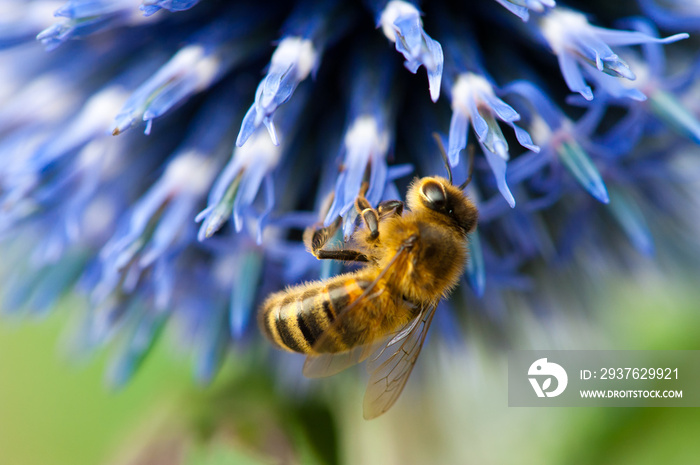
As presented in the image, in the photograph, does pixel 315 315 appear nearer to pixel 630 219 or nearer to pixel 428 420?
pixel 630 219

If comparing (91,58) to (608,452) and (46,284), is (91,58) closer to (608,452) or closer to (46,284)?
(46,284)

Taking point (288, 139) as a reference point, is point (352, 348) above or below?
below

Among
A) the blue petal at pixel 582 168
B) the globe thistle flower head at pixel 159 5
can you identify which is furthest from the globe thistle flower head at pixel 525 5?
the globe thistle flower head at pixel 159 5

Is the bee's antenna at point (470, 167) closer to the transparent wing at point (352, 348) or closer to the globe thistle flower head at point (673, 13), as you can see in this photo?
the transparent wing at point (352, 348)

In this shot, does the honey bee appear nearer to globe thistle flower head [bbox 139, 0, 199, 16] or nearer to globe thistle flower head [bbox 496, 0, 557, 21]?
globe thistle flower head [bbox 496, 0, 557, 21]

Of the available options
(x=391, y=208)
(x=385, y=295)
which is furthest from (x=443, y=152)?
(x=385, y=295)

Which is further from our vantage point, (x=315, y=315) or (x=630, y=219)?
(x=630, y=219)

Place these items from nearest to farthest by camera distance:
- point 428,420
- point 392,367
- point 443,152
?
point 392,367 < point 443,152 < point 428,420
